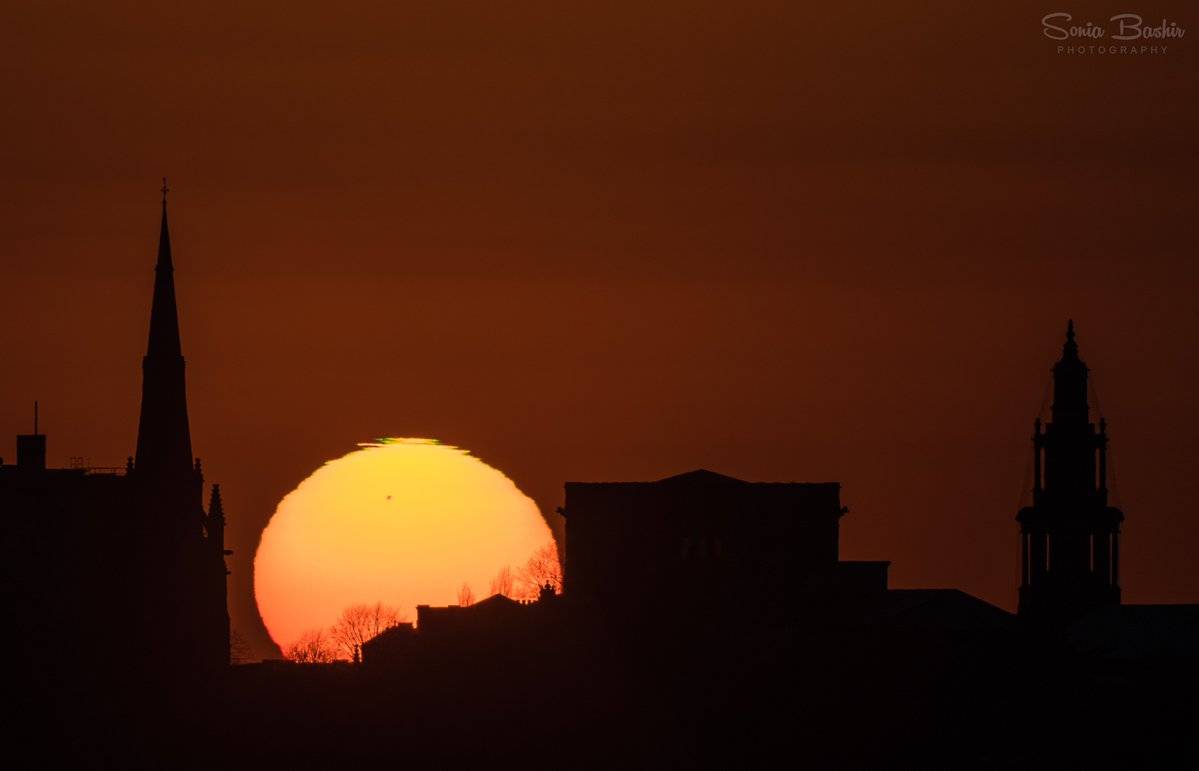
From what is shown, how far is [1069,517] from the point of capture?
169 metres

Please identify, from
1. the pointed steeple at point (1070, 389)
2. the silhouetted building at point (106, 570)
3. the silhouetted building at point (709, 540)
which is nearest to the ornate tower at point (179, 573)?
the silhouetted building at point (106, 570)

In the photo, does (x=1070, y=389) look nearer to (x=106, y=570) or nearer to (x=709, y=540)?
(x=709, y=540)

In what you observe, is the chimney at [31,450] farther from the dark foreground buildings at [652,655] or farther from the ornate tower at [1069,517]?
the ornate tower at [1069,517]

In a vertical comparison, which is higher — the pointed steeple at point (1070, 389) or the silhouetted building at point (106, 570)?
the pointed steeple at point (1070, 389)

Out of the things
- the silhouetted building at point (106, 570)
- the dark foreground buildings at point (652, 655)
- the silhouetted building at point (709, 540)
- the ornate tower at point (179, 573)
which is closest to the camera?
the dark foreground buildings at point (652, 655)

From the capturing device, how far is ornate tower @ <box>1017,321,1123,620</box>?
547 feet

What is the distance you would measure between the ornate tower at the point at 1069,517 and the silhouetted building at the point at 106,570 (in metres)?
40.0

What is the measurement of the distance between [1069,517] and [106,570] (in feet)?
150

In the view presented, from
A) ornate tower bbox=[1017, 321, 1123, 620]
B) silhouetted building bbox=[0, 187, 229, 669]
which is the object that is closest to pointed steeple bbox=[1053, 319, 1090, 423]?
ornate tower bbox=[1017, 321, 1123, 620]

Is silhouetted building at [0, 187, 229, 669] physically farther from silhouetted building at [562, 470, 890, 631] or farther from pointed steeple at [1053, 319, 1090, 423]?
pointed steeple at [1053, 319, 1090, 423]

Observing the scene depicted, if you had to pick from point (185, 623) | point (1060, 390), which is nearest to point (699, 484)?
point (1060, 390)

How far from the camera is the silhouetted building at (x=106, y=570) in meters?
144

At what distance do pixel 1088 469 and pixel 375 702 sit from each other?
56291 mm

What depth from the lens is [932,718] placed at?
118 metres
